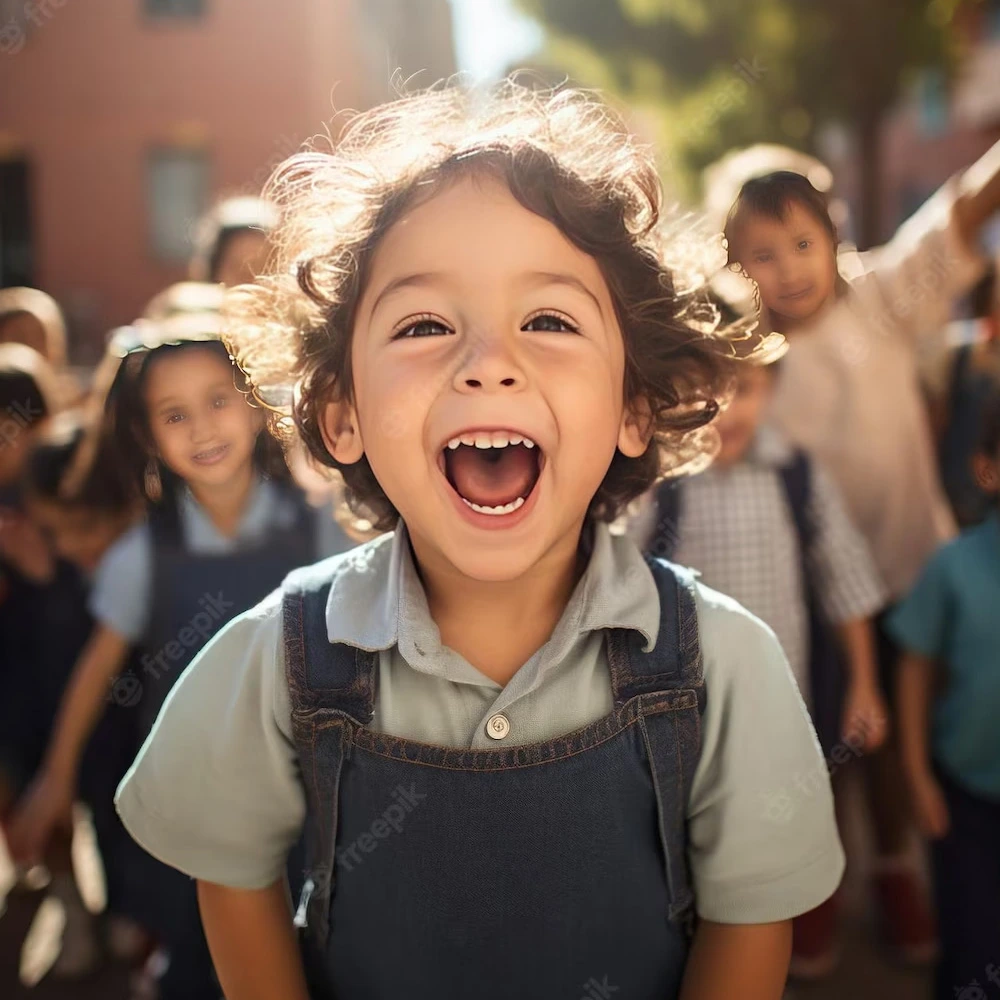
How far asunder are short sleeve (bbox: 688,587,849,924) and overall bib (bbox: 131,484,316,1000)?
63 cm

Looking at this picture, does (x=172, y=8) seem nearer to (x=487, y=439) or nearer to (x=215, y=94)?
(x=215, y=94)

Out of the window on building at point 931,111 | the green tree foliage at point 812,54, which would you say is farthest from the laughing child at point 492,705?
the window on building at point 931,111

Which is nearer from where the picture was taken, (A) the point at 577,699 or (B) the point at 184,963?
(A) the point at 577,699

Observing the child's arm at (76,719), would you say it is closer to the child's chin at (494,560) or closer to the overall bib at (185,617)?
the overall bib at (185,617)

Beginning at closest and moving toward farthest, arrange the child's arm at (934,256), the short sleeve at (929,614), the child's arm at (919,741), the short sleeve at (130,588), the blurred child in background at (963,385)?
1. the short sleeve at (130,588)
2. the child's arm at (934,256)
3. the child's arm at (919,741)
4. the short sleeve at (929,614)
5. the blurred child in background at (963,385)

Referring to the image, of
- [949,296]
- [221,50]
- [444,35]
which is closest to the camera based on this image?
[949,296]

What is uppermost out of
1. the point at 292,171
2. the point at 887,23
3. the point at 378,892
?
the point at 887,23

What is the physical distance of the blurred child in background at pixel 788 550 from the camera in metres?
1.85

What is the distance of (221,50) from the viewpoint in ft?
44.4

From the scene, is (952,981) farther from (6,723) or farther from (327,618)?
(6,723)

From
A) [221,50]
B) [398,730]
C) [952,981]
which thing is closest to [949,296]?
[952,981]

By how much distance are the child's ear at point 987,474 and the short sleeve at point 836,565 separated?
0.34 m

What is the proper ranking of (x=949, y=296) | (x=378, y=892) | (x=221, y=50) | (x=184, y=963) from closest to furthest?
(x=378, y=892)
(x=184, y=963)
(x=949, y=296)
(x=221, y=50)

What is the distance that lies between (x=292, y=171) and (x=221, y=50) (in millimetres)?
13462
